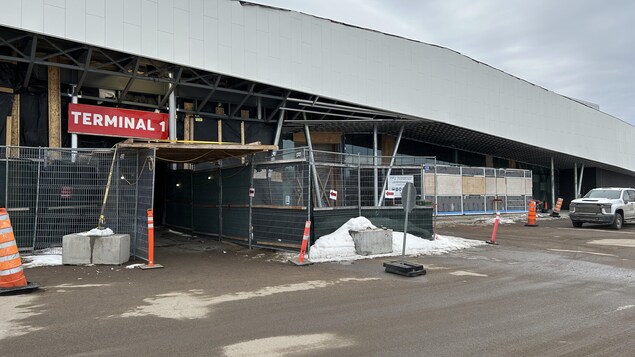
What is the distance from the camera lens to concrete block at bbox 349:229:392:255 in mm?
11812

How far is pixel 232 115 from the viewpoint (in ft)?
65.7

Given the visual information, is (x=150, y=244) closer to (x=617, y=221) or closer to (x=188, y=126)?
(x=188, y=126)

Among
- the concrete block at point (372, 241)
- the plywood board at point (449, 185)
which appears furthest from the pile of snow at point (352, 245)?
the plywood board at point (449, 185)

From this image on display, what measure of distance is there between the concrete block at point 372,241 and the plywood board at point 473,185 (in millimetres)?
14380

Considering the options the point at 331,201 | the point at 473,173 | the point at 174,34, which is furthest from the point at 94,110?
the point at 473,173

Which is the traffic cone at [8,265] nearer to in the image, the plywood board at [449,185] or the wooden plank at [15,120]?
the wooden plank at [15,120]

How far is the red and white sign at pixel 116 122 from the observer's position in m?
16.1

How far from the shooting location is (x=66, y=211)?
11.9 meters

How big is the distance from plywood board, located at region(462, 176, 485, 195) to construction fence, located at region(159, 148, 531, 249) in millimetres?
8912

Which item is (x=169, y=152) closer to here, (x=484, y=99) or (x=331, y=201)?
(x=331, y=201)

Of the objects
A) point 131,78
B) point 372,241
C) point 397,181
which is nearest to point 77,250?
point 372,241

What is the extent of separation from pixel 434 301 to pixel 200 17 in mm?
13912

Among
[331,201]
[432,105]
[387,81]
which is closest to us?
[331,201]

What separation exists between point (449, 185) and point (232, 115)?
12.3 m
